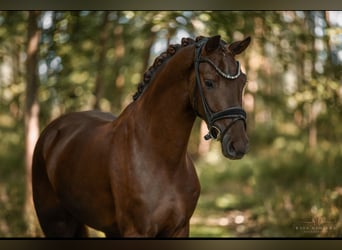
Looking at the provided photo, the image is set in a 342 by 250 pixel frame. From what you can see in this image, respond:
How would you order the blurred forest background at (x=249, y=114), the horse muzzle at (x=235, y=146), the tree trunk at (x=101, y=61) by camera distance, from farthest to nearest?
the tree trunk at (x=101, y=61)
the blurred forest background at (x=249, y=114)
the horse muzzle at (x=235, y=146)

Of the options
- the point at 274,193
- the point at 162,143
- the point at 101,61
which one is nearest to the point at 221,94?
the point at 162,143

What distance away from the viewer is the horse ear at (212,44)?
278 cm

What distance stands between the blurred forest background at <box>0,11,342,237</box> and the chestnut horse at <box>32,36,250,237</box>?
1.23 m

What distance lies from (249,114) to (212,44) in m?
2.34

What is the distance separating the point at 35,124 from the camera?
14.8 ft

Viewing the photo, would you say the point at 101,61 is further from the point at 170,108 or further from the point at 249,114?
the point at 170,108

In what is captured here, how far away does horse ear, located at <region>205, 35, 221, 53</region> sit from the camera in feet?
9.12

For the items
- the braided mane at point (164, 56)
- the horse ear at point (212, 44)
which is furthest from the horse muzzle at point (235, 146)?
the braided mane at point (164, 56)

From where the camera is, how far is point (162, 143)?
3025 millimetres

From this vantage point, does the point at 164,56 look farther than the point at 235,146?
Yes

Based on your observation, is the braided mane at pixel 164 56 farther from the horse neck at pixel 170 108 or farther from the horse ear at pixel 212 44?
the horse ear at pixel 212 44

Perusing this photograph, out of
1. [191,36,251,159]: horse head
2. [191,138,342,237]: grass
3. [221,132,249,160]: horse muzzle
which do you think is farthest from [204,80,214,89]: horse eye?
[191,138,342,237]: grass

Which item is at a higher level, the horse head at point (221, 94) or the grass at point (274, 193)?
the horse head at point (221, 94)
